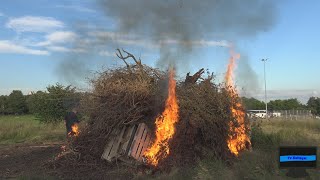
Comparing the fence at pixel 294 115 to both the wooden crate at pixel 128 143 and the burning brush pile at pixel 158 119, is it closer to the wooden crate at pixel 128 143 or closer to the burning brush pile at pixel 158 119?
the burning brush pile at pixel 158 119

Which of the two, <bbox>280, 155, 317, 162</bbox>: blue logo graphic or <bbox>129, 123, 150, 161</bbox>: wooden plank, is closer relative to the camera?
<bbox>280, 155, 317, 162</bbox>: blue logo graphic

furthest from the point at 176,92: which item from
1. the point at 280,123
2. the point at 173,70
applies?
the point at 280,123

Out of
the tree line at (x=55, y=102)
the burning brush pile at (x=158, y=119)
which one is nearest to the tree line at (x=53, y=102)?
the tree line at (x=55, y=102)

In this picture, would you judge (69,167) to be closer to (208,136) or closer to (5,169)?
(5,169)

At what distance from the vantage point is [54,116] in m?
30.7

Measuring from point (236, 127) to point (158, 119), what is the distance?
2.60 m

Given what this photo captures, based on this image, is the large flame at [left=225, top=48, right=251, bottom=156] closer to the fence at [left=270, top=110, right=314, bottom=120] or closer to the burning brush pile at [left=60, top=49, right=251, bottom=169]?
the burning brush pile at [left=60, top=49, right=251, bottom=169]

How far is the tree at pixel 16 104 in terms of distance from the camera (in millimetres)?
97625

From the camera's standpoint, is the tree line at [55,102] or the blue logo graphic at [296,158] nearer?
the blue logo graphic at [296,158]

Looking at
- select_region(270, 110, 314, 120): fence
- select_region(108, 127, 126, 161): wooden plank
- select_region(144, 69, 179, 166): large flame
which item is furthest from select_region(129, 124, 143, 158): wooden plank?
select_region(270, 110, 314, 120): fence

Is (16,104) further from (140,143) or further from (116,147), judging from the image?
(140,143)

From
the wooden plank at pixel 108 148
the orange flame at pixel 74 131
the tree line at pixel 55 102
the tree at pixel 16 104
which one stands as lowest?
the wooden plank at pixel 108 148

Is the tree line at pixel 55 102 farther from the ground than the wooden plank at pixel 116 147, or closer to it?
farther from the ground

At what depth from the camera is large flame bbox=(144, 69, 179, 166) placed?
33.4ft
